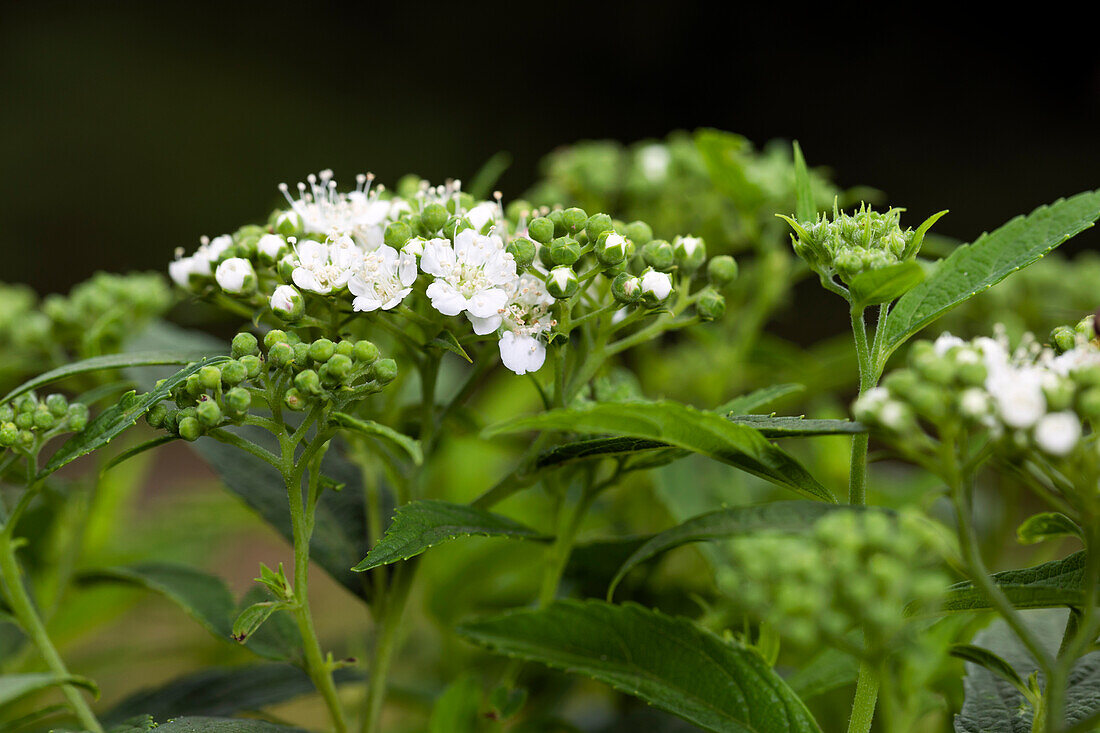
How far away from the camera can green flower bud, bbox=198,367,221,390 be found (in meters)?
0.75

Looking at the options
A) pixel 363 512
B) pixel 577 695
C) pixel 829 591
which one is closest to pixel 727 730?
pixel 829 591

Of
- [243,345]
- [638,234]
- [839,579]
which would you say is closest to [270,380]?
[243,345]

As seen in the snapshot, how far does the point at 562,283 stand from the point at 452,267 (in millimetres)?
93

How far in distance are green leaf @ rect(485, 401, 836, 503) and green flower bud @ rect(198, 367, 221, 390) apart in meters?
0.22

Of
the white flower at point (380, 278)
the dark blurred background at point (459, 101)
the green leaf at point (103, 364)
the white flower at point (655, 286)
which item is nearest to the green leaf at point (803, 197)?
the white flower at point (655, 286)

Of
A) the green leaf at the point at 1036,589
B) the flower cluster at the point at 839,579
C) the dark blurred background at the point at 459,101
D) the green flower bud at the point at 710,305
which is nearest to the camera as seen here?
the flower cluster at the point at 839,579

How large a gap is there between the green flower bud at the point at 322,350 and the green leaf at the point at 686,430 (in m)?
0.14

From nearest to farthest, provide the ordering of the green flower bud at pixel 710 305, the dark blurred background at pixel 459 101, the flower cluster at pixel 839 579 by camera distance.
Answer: the flower cluster at pixel 839 579
the green flower bud at pixel 710 305
the dark blurred background at pixel 459 101

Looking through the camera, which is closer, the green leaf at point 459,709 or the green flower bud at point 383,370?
the green flower bud at point 383,370

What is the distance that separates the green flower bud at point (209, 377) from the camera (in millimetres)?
750

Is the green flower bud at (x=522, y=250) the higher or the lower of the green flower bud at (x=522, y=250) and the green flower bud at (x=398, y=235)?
the higher

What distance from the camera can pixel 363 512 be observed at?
1.07 m

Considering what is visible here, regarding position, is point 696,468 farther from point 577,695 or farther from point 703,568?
point 577,695

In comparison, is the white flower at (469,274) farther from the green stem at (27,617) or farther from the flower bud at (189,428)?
the green stem at (27,617)
